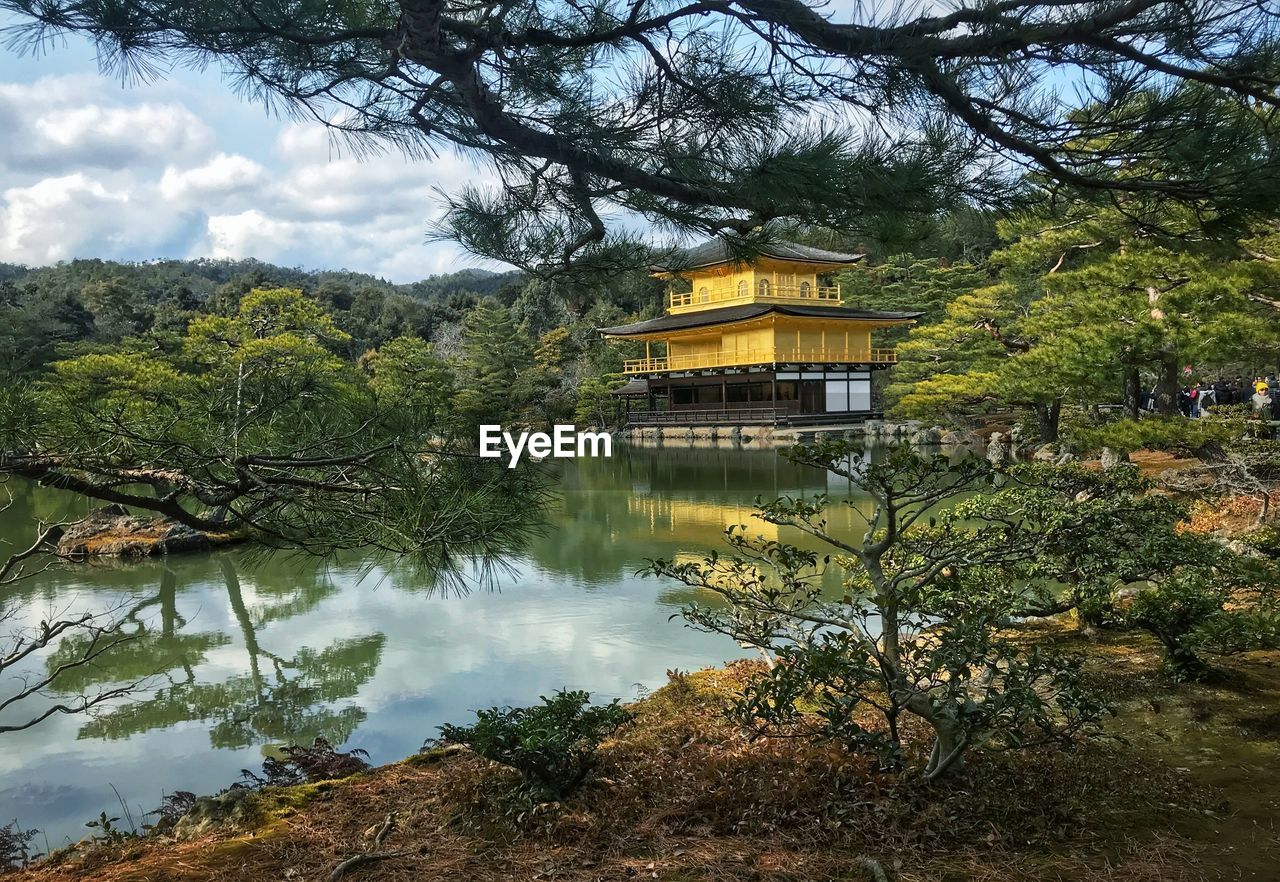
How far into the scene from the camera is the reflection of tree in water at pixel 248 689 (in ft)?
10.9

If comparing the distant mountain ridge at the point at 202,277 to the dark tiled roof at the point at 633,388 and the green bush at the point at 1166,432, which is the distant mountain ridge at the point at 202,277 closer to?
the dark tiled roof at the point at 633,388

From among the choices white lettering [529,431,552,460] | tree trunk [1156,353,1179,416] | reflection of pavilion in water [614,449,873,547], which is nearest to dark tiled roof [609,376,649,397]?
reflection of pavilion in water [614,449,873,547]

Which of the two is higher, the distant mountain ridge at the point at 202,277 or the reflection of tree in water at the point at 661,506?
the distant mountain ridge at the point at 202,277

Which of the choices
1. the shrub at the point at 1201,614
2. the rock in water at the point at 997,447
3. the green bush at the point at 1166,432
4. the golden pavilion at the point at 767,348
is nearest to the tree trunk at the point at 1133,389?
the green bush at the point at 1166,432

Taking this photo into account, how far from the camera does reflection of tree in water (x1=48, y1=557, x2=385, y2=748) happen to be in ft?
10.9

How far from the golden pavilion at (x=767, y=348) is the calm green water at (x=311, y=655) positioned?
10205 mm

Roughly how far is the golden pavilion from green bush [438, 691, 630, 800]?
47.6 feet

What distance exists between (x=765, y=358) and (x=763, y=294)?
1.58 meters

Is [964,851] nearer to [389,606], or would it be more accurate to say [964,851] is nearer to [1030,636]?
[1030,636]

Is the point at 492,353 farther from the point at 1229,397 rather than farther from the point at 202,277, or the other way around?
the point at 202,277

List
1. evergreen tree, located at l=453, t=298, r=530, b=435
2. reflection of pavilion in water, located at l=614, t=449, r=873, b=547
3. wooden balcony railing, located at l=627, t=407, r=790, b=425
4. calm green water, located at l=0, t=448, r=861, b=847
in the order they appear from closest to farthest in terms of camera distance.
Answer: calm green water, located at l=0, t=448, r=861, b=847 → reflection of pavilion in water, located at l=614, t=449, r=873, b=547 → wooden balcony railing, located at l=627, t=407, r=790, b=425 → evergreen tree, located at l=453, t=298, r=530, b=435

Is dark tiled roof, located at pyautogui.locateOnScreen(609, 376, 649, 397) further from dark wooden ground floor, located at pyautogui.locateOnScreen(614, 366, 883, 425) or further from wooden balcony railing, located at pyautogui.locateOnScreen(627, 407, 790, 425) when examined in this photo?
wooden balcony railing, located at pyautogui.locateOnScreen(627, 407, 790, 425)

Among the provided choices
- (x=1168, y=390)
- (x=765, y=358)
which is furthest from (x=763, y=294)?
(x=1168, y=390)

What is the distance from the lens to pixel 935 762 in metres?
1.74
